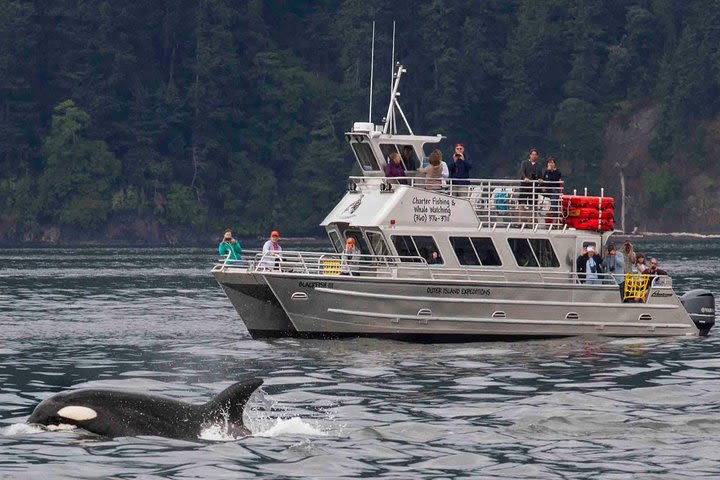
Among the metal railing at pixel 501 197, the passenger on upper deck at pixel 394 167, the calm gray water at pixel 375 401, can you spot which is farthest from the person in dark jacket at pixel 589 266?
the passenger on upper deck at pixel 394 167

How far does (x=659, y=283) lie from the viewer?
37.8 m

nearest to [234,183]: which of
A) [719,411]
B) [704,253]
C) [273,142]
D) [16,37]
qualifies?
[273,142]

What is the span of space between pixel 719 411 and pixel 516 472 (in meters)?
6.23

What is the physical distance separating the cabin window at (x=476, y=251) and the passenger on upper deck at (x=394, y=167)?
251cm

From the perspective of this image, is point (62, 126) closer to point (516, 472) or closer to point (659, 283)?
point (659, 283)

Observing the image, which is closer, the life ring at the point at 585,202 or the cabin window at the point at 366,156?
the life ring at the point at 585,202

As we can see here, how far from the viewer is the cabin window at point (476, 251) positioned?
119 ft

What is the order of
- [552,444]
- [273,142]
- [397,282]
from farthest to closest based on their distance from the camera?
1. [273,142]
2. [397,282]
3. [552,444]

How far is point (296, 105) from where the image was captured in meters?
150

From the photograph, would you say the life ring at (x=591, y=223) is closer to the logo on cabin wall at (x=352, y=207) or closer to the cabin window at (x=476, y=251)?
the cabin window at (x=476, y=251)

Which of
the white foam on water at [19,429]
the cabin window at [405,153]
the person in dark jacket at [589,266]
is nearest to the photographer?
the white foam on water at [19,429]

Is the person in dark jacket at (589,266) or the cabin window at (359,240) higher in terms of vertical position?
the cabin window at (359,240)

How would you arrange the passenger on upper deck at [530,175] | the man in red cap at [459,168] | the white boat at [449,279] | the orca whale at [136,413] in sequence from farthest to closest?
the passenger on upper deck at [530,175]
the man in red cap at [459,168]
the white boat at [449,279]
the orca whale at [136,413]

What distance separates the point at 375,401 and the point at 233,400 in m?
5.29
